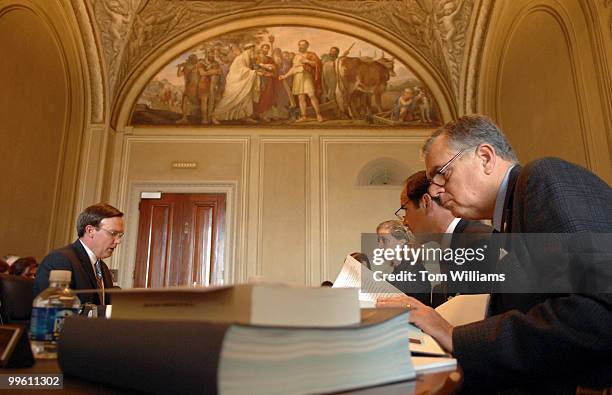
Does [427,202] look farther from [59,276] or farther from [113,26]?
[113,26]

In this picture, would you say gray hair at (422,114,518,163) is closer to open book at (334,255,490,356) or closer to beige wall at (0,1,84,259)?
open book at (334,255,490,356)

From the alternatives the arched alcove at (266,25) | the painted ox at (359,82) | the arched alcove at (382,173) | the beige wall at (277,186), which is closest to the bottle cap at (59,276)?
the beige wall at (277,186)

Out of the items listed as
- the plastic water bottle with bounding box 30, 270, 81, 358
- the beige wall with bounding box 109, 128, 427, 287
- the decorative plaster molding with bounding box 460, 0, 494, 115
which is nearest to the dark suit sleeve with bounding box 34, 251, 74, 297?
the plastic water bottle with bounding box 30, 270, 81, 358

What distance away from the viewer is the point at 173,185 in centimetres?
1104

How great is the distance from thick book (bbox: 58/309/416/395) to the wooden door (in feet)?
32.4

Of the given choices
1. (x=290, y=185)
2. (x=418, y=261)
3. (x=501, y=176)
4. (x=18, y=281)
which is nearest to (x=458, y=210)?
(x=501, y=176)

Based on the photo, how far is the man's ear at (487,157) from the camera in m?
1.92

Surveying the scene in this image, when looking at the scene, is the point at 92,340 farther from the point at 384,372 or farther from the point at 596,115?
the point at 596,115

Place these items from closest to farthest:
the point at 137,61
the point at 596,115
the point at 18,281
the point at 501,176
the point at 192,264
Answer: the point at 501,176 < the point at 18,281 < the point at 596,115 < the point at 192,264 < the point at 137,61

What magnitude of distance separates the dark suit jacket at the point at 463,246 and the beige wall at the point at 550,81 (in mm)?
3823

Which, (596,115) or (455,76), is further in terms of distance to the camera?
(455,76)

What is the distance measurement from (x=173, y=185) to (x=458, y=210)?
9.75 meters

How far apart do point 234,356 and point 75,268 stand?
3355 millimetres

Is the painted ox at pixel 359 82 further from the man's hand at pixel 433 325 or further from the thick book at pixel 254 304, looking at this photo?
the thick book at pixel 254 304
